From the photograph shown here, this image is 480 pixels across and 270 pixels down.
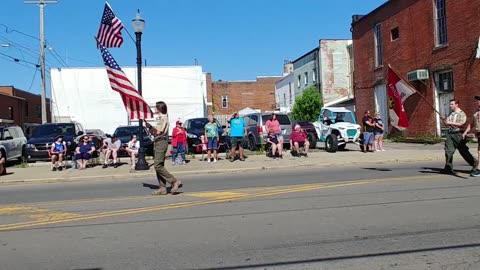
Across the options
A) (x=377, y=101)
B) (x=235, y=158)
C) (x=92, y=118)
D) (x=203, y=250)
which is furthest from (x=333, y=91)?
(x=203, y=250)

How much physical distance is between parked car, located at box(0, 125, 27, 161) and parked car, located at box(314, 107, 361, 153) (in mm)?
12192

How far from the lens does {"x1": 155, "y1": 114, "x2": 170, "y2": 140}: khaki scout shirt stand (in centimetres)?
1076

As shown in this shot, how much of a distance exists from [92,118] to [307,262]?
37.6 meters

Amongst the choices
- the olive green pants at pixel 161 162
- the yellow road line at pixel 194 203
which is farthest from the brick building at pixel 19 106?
the yellow road line at pixel 194 203

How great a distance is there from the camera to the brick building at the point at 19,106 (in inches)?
1945

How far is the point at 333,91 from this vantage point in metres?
42.8

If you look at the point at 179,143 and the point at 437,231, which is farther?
the point at 179,143

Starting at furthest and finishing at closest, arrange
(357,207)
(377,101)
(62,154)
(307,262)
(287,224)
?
(377,101), (62,154), (357,207), (287,224), (307,262)

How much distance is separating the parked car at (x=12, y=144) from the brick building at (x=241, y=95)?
2202 inches

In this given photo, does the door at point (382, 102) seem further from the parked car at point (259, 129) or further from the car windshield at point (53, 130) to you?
the car windshield at point (53, 130)

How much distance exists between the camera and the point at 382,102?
30.9m

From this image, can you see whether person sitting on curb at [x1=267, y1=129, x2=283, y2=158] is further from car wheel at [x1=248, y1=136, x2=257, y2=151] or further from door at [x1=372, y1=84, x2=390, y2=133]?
door at [x1=372, y1=84, x2=390, y2=133]

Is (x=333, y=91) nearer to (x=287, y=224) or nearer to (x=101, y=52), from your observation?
(x=101, y=52)

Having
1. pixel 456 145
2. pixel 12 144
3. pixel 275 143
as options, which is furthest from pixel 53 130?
pixel 456 145
